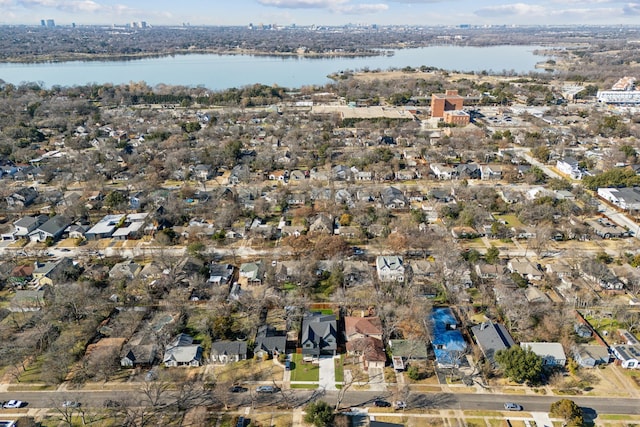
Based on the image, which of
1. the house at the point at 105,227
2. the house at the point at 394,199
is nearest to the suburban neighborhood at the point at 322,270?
the house at the point at 105,227

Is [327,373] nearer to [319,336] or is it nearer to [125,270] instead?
[319,336]

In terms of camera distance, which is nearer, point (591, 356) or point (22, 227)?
point (591, 356)

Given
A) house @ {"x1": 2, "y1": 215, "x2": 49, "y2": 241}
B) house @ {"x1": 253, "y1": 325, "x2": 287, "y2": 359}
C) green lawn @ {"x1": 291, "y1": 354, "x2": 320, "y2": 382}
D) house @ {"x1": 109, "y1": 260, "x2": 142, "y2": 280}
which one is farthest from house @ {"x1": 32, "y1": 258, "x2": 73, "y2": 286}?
green lawn @ {"x1": 291, "y1": 354, "x2": 320, "y2": 382}

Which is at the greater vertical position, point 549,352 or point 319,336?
point 319,336

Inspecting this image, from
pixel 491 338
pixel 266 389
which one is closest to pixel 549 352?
pixel 491 338

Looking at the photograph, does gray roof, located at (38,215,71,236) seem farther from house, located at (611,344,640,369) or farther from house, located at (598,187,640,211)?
house, located at (598,187,640,211)

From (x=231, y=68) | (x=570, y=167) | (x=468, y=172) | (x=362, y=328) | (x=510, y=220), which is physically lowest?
(x=362, y=328)

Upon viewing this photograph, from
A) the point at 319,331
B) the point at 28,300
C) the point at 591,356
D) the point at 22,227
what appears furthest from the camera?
the point at 22,227

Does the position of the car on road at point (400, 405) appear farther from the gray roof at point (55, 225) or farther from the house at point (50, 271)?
the gray roof at point (55, 225)
